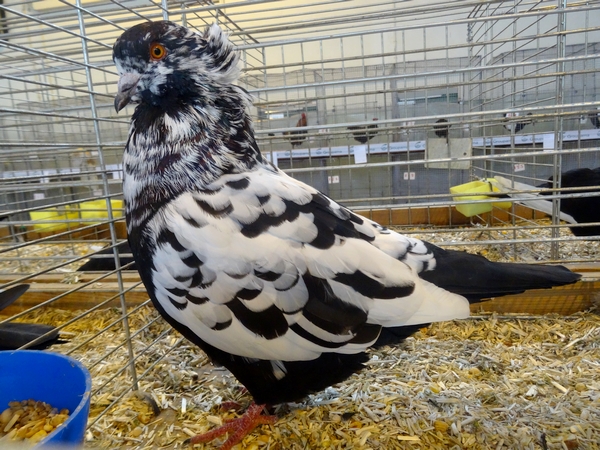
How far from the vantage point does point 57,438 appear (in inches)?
27.9

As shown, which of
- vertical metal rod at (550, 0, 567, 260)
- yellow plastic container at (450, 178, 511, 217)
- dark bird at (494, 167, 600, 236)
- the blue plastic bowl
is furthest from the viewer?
yellow plastic container at (450, 178, 511, 217)

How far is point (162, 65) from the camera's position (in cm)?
112

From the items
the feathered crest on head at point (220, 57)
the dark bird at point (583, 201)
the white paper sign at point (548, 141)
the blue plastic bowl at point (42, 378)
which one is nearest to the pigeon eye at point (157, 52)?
the feathered crest on head at point (220, 57)

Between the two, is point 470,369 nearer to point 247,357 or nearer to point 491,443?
point 491,443

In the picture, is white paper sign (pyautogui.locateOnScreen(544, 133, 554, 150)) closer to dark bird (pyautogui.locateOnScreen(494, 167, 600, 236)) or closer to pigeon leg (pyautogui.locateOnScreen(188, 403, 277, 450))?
dark bird (pyautogui.locateOnScreen(494, 167, 600, 236))

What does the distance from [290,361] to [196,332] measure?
12.4 inches

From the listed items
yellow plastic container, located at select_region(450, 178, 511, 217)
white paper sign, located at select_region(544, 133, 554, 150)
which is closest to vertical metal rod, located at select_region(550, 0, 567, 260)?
yellow plastic container, located at select_region(450, 178, 511, 217)

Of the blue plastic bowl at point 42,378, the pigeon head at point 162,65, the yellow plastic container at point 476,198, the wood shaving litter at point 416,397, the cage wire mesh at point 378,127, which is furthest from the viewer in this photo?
the yellow plastic container at point 476,198

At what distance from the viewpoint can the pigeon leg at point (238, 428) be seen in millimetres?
1261

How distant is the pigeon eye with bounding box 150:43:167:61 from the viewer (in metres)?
1.11

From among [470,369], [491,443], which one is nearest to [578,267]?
[470,369]

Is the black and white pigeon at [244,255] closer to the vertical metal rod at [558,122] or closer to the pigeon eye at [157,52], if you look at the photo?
the pigeon eye at [157,52]

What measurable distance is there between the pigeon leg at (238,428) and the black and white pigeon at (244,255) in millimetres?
25

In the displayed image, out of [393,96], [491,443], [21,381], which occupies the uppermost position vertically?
[393,96]
